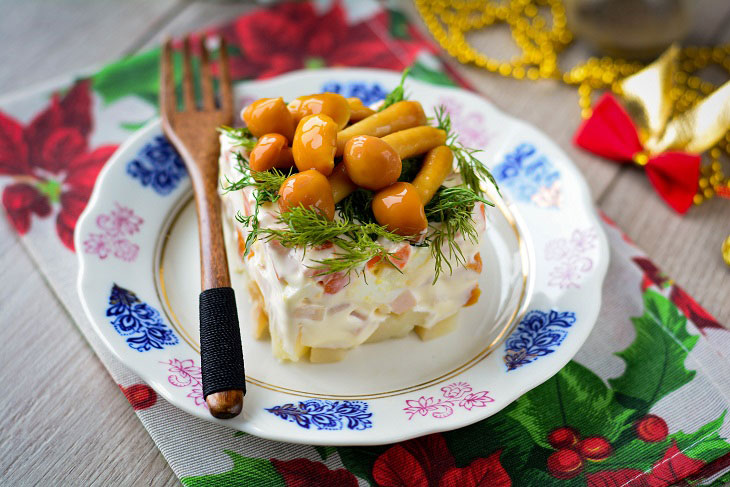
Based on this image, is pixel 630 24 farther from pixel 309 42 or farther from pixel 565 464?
pixel 565 464

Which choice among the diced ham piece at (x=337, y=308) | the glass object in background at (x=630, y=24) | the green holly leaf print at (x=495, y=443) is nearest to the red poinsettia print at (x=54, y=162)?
the diced ham piece at (x=337, y=308)

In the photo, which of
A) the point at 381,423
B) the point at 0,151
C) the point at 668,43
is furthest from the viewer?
the point at 668,43

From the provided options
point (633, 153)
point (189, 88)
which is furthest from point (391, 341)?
point (633, 153)

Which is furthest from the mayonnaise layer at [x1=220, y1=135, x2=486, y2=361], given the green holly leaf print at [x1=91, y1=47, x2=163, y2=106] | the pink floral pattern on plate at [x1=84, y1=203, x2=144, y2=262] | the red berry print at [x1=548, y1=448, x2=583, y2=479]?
the green holly leaf print at [x1=91, y1=47, x2=163, y2=106]

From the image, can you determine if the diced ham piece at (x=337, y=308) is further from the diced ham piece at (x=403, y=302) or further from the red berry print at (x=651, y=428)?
the red berry print at (x=651, y=428)

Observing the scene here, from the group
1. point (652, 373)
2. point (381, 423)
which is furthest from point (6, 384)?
point (652, 373)

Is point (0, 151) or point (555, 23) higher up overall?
point (0, 151)

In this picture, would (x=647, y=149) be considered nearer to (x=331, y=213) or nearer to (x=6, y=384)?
(x=331, y=213)

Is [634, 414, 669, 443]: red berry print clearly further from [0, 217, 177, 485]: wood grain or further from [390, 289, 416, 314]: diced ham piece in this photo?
[0, 217, 177, 485]: wood grain
